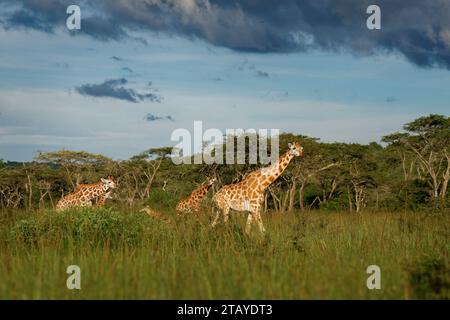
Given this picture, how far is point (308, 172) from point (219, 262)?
28784mm

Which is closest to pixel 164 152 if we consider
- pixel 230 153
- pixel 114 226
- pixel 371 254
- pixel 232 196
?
pixel 230 153

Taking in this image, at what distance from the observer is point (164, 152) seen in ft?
136

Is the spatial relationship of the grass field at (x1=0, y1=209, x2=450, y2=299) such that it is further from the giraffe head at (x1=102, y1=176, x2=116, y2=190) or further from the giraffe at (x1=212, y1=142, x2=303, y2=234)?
the giraffe head at (x1=102, y1=176, x2=116, y2=190)

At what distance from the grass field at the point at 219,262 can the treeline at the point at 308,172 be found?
64.9 ft

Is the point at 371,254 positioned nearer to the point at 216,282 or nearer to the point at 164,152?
the point at 216,282

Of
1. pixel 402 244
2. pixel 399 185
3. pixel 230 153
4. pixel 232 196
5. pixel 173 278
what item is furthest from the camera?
pixel 399 185

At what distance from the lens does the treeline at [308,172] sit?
113ft

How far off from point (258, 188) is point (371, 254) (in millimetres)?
6298

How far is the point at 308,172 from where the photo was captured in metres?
35.3

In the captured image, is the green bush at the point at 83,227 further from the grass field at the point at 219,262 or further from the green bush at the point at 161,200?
the green bush at the point at 161,200

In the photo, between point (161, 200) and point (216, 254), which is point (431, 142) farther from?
point (216, 254)

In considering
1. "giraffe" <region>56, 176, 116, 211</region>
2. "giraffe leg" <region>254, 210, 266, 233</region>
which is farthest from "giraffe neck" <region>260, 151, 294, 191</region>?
"giraffe" <region>56, 176, 116, 211</region>

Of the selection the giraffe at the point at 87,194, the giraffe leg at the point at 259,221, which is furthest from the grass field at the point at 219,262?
the giraffe at the point at 87,194

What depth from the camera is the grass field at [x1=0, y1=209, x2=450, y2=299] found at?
18.8ft
